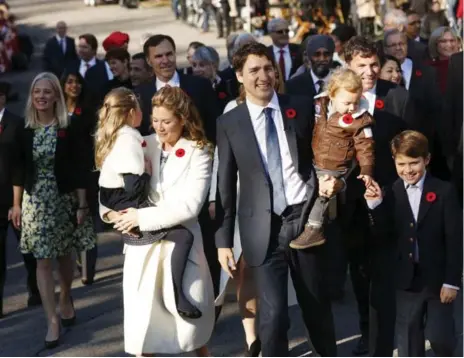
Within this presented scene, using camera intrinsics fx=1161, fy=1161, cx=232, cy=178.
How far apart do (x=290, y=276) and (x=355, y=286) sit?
0.98 m

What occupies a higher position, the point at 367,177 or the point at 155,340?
the point at 367,177

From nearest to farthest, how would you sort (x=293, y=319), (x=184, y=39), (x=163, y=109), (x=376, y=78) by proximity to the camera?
(x=163, y=109) → (x=376, y=78) → (x=293, y=319) → (x=184, y=39)

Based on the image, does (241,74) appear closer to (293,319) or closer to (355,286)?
(355,286)

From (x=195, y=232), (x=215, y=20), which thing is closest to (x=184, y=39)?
(x=215, y=20)

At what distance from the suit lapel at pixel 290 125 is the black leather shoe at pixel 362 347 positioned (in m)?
1.69

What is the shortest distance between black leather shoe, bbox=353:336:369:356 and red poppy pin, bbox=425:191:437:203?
4.54ft

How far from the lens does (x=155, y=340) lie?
21.3 ft

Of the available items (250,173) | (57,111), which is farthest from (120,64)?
(250,173)

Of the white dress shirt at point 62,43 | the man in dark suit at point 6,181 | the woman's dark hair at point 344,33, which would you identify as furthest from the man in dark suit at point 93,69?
the white dress shirt at point 62,43

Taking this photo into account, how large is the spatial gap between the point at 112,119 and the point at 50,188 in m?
1.79

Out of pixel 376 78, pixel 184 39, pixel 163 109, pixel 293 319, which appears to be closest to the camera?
pixel 163 109

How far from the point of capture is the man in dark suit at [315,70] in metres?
9.32

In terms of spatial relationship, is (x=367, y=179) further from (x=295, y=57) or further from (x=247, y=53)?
(x=295, y=57)

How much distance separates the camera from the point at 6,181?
8844 mm
